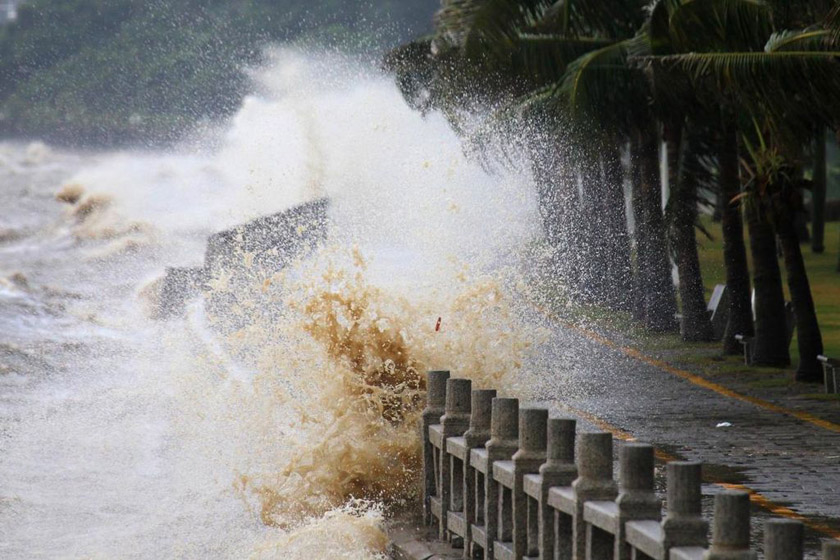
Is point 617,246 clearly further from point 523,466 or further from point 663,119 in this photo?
point 523,466

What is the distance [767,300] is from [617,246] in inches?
494

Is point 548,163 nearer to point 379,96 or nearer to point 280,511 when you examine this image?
point 379,96

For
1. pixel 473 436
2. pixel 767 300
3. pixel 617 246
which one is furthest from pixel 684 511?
pixel 617 246

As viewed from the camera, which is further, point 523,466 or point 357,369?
point 357,369

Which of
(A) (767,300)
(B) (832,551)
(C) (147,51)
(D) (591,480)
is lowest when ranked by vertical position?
(B) (832,551)

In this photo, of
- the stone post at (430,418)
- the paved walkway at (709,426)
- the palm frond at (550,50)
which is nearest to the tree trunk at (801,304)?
the paved walkway at (709,426)

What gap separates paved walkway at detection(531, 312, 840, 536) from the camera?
11.6 metres

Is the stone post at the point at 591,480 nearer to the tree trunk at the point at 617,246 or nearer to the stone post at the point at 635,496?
the stone post at the point at 635,496

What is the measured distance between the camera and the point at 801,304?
20.3 m

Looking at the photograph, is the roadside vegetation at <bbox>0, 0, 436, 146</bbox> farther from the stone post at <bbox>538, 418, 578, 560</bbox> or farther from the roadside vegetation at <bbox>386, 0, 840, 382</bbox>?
the stone post at <bbox>538, 418, 578, 560</bbox>

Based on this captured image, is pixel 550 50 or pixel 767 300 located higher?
pixel 550 50

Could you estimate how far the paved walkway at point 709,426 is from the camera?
11.6m

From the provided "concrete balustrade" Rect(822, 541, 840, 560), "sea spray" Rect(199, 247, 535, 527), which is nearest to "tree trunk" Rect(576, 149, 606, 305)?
"sea spray" Rect(199, 247, 535, 527)

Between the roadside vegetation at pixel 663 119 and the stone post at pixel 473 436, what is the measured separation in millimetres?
7694
